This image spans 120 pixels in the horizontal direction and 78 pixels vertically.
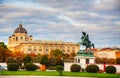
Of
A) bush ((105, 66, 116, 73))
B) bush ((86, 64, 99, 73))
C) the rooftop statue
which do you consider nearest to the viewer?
bush ((86, 64, 99, 73))

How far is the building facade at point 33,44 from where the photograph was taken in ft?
352

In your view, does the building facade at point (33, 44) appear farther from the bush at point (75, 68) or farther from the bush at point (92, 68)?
the bush at point (92, 68)

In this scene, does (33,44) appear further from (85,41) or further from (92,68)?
(92,68)

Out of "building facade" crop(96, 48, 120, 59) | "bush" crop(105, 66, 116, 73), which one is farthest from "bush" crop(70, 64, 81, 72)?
"building facade" crop(96, 48, 120, 59)

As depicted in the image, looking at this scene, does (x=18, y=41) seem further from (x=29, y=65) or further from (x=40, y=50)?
(x=29, y=65)

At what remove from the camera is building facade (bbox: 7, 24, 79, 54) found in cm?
10722

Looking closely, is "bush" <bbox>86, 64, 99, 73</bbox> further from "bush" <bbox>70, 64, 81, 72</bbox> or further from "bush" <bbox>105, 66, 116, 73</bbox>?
"bush" <bbox>70, 64, 81, 72</bbox>

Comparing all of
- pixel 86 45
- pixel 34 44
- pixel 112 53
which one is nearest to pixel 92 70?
pixel 86 45

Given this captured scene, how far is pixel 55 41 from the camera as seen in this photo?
110188 mm

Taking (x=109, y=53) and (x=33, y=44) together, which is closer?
(x=109, y=53)

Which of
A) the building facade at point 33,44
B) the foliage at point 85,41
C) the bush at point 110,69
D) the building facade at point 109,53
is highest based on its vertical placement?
the building facade at point 33,44

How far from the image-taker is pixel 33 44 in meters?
108

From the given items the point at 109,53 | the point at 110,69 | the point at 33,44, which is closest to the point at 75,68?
the point at 110,69

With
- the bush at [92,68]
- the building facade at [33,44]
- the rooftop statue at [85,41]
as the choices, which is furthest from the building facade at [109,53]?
the bush at [92,68]
